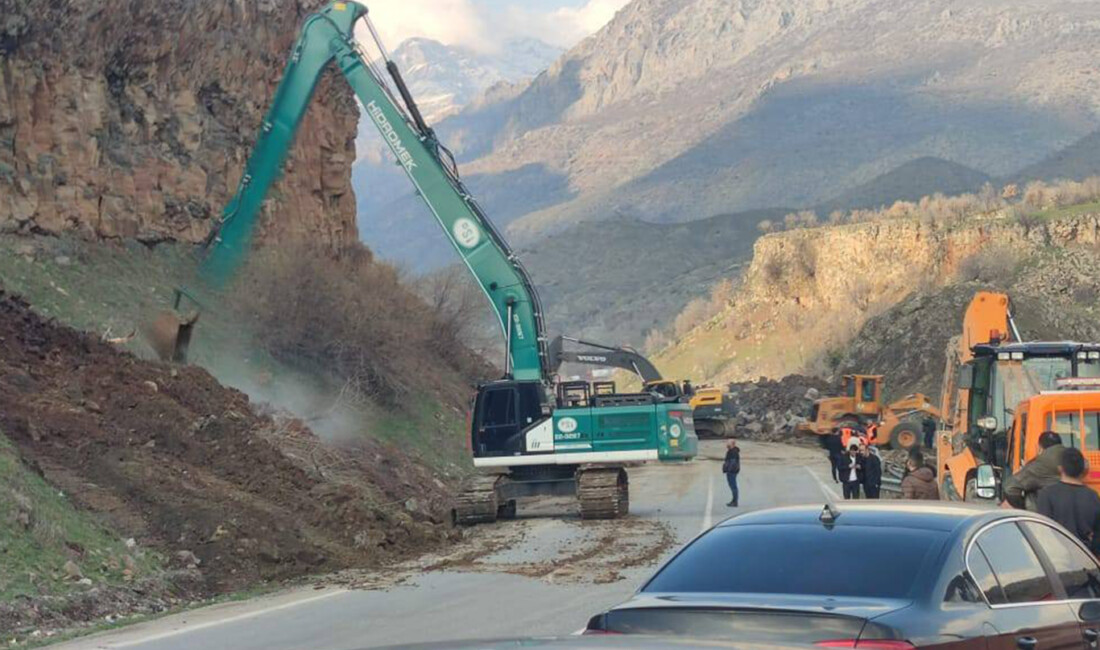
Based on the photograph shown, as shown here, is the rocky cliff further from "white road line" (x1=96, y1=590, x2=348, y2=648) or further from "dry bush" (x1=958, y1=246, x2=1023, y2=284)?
"white road line" (x1=96, y1=590, x2=348, y2=648)

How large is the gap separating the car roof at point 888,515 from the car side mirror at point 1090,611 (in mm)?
596

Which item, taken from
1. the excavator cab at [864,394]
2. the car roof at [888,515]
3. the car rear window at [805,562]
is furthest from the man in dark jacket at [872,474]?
the excavator cab at [864,394]

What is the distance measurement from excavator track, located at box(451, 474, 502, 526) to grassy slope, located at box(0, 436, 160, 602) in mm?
9475

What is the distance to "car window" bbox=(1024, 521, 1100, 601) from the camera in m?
8.44

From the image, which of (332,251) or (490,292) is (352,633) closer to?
(490,292)

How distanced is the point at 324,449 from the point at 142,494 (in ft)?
30.9

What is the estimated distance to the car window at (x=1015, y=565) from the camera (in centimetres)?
780

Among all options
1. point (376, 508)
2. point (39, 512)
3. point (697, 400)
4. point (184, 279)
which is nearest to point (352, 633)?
point (39, 512)

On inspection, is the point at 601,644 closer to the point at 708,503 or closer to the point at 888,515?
the point at 888,515

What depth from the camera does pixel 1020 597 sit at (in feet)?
25.9

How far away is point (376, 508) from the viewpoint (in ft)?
79.7

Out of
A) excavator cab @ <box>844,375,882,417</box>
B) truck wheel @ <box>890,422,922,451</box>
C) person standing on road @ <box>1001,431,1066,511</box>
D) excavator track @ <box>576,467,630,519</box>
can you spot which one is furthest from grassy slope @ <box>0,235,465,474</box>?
excavator cab @ <box>844,375,882,417</box>

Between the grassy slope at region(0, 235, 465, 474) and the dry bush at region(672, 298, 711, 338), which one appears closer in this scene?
the grassy slope at region(0, 235, 465, 474)

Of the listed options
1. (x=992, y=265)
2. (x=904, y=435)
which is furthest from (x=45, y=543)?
(x=992, y=265)
